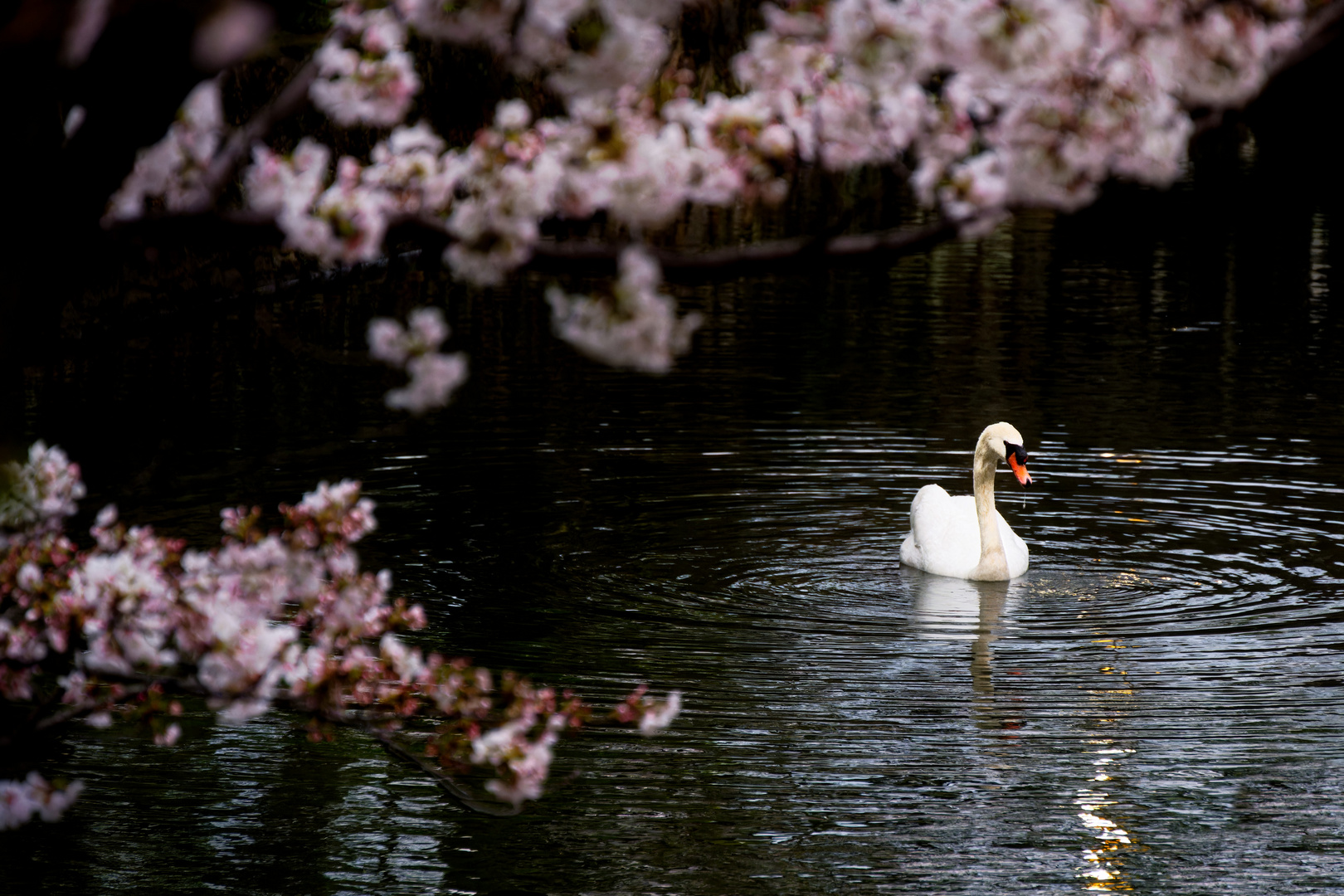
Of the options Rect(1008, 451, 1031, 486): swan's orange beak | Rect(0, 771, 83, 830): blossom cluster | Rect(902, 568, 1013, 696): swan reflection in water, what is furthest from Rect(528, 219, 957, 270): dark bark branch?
Rect(1008, 451, 1031, 486): swan's orange beak

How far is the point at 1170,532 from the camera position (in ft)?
45.4

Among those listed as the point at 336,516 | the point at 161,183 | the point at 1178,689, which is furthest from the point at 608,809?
the point at 161,183

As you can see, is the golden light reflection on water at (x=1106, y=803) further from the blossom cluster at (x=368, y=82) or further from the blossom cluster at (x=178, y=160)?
the blossom cluster at (x=178, y=160)

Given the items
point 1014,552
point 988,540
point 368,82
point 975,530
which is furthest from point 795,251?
point 975,530

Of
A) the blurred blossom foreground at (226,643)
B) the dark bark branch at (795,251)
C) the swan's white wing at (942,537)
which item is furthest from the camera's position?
the swan's white wing at (942,537)

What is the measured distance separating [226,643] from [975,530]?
28.4 ft

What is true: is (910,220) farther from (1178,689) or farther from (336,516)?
(336,516)

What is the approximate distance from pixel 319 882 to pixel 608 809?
1373 millimetres

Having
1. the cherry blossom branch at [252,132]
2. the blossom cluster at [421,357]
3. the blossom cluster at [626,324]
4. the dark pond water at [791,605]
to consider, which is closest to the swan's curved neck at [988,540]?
the dark pond water at [791,605]

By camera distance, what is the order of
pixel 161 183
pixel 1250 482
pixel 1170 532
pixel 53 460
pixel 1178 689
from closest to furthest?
pixel 161 183 < pixel 53 460 < pixel 1178 689 < pixel 1170 532 < pixel 1250 482

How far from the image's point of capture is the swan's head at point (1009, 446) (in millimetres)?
13070

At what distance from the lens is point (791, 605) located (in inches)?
468

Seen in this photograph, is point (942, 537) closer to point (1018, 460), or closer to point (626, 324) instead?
point (1018, 460)

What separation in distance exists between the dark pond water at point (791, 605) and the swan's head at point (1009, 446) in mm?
704
